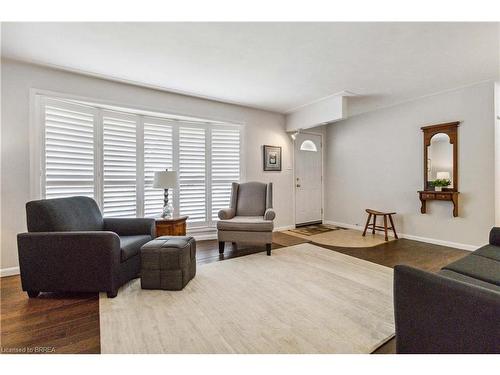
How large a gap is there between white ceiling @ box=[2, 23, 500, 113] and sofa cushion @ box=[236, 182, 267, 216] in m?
1.56

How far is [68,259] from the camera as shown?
6.97 ft

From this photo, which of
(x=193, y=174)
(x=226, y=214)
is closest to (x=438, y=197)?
(x=226, y=214)

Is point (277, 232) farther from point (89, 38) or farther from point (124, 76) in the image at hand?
point (89, 38)

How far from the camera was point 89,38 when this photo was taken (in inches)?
89.7

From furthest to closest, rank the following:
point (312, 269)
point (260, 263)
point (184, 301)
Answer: point (260, 263), point (312, 269), point (184, 301)

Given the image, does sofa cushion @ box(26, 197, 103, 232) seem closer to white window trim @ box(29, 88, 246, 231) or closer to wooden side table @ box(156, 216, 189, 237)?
white window trim @ box(29, 88, 246, 231)

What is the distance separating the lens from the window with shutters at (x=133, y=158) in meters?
3.00

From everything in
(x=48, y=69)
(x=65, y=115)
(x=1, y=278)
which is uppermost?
(x=48, y=69)

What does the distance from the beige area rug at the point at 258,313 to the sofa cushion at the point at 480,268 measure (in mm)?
605

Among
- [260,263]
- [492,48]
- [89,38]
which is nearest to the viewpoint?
[89,38]

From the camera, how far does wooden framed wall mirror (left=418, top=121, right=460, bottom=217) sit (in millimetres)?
3658

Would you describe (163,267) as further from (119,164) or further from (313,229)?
(313,229)

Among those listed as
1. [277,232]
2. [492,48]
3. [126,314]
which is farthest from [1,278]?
[492,48]

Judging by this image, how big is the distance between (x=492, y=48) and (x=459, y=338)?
10.00 ft
